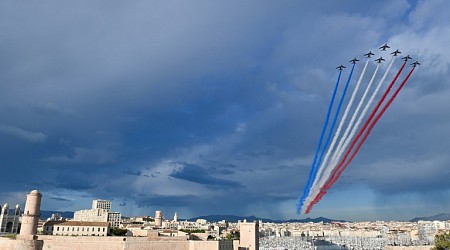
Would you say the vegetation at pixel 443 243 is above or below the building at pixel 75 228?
below

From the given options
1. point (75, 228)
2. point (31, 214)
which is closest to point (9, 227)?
point (75, 228)

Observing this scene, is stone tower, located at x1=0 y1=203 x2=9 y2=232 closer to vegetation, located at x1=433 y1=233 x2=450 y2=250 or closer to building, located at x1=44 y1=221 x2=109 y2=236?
building, located at x1=44 y1=221 x2=109 y2=236

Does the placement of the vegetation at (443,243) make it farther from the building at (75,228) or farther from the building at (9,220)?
the building at (9,220)

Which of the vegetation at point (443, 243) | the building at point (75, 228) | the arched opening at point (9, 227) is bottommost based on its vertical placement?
the vegetation at point (443, 243)

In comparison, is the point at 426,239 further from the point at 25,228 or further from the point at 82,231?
the point at 25,228

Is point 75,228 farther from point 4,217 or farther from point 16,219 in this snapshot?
point 16,219

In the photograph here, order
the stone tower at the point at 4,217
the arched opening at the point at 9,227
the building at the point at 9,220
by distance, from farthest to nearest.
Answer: the arched opening at the point at 9,227 < the building at the point at 9,220 < the stone tower at the point at 4,217

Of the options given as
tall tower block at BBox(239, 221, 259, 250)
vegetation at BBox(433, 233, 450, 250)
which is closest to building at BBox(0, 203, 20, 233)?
tall tower block at BBox(239, 221, 259, 250)

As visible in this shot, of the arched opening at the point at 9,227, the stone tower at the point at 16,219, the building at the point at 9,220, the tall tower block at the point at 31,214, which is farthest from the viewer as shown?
the stone tower at the point at 16,219

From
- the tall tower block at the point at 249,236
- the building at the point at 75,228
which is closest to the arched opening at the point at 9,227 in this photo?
the building at the point at 75,228

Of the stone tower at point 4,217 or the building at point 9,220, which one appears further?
the building at point 9,220
